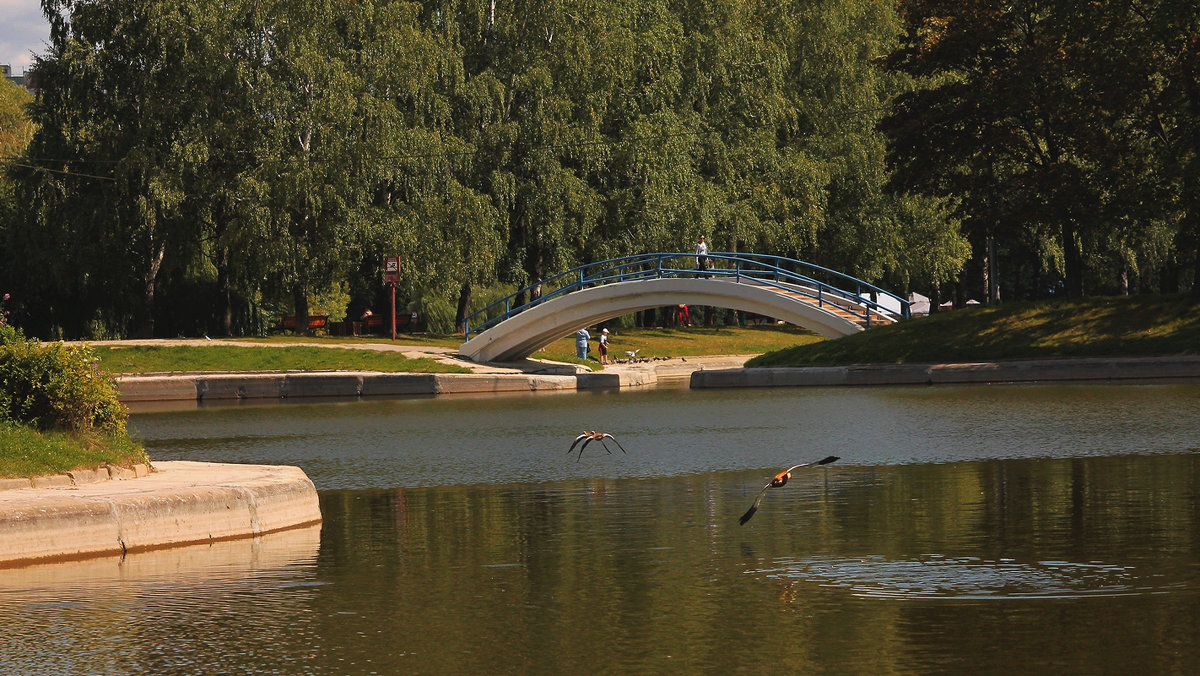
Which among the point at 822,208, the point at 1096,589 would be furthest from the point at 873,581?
the point at 822,208

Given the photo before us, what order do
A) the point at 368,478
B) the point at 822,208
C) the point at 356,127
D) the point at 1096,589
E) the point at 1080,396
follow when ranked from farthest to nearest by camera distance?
the point at 822,208
the point at 356,127
the point at 1080,396
the point at 368,478
the point at 1096,589

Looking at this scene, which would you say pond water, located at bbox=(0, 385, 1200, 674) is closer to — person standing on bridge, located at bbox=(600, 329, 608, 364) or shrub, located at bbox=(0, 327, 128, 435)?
shrub, located at bbox=(0, 327, 128, 435)

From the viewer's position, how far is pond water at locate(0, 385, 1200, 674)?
814 cm

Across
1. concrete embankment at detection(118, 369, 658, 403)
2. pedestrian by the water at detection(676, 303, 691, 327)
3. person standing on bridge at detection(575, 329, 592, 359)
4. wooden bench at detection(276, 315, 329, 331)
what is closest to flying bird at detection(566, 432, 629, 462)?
concrete embankment at detection(118, 369, 658, 403)

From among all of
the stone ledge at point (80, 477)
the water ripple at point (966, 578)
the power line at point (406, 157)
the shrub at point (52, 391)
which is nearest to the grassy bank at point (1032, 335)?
the power line at point (406, 157)

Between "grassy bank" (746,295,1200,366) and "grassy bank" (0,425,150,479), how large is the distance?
26846 mm

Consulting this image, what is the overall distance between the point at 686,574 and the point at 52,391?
6978 millimetres

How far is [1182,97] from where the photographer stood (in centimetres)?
3856

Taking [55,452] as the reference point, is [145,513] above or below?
below

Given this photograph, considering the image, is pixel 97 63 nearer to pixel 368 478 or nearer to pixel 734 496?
pixel 368 478

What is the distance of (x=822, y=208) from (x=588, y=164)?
13.4m

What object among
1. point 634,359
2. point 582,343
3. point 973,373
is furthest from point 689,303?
point 973,373

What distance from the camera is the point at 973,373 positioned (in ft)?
119

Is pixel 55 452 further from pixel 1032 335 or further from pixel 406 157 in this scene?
pixel 406 157
